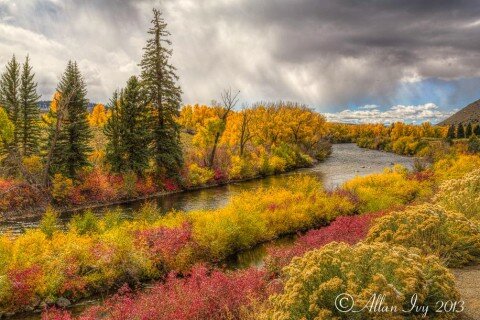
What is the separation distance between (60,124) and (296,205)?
994 inches

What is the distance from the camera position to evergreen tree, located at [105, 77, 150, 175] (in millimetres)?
43094

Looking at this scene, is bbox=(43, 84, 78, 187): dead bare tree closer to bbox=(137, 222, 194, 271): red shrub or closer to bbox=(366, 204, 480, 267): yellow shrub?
bbox=(137, 222, 194, 271): red shrub

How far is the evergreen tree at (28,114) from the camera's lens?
4738cm

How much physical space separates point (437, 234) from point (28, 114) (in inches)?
1968

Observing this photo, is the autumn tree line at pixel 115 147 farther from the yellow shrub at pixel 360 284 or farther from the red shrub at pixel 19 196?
the yellow shrub at pixel 360 284

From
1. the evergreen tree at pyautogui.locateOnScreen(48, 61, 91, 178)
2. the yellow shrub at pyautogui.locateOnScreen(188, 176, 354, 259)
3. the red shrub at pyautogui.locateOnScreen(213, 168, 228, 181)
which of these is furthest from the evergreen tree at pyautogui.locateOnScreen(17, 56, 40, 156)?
the yellow shrub at pyautogui.locateOnScreen(188, 176, 354, 259)

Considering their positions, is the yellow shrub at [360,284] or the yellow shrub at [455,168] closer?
the yellow shrub at [360,284]

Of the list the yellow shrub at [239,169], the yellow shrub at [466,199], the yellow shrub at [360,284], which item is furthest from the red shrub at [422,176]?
the yellow shrub at [360,284]

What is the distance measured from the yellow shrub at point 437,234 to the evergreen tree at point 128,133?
118 ft

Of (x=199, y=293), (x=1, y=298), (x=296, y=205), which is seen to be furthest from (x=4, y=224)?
(x=199, y=293)

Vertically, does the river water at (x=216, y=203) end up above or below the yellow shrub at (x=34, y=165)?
below

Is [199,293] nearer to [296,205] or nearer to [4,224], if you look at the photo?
[296,205]

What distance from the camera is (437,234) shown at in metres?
11.1

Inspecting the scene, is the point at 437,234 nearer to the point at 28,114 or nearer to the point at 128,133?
the point at 128,133
